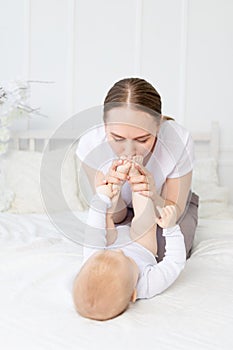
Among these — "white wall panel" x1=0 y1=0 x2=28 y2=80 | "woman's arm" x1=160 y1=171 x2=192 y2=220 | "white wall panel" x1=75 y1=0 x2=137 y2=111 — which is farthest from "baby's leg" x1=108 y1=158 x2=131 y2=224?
"white wall panel" x1=0 y1=0 x2=28 y2=80

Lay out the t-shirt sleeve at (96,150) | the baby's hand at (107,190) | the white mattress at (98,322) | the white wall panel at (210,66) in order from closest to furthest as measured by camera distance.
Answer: the white mattress at (98,322) < the baby's hand at (107,190) < the t-shirt sleeve at (96,150) < the white wall panel at (210,66)

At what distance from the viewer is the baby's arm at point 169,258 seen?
4.06ft

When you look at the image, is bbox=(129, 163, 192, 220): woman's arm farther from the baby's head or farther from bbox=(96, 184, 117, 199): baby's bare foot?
the baby's head

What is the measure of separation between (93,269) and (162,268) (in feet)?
0.75

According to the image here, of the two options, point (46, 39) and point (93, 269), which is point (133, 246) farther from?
point (46, 39)

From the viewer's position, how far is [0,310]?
1.12 meters

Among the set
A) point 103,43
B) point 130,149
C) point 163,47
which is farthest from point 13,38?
point 130,149

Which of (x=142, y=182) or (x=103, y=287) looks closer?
(x=103, y=287)

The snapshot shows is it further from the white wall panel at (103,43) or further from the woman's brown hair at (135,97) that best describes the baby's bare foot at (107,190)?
the white wall panel at (103,43)

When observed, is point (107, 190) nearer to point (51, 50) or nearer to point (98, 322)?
point (98, 322)

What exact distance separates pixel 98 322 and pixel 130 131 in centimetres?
44

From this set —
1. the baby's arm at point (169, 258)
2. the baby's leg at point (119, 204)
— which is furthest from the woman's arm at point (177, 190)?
the baby's arm at point (169, 258)

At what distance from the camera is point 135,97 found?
134 centimetres

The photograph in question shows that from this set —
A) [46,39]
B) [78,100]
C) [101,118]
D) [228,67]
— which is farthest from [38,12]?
[101,118]
